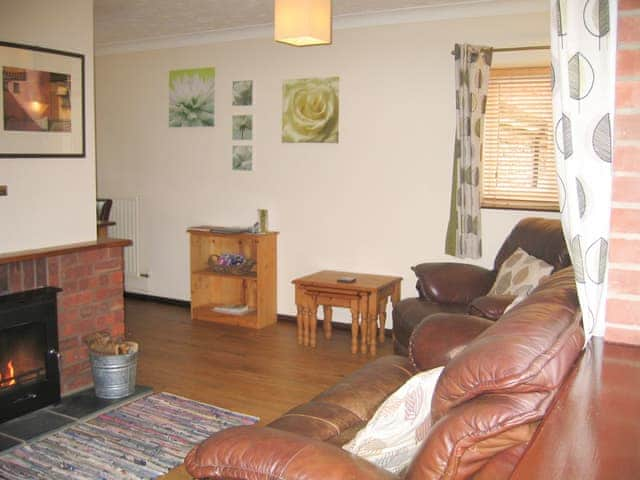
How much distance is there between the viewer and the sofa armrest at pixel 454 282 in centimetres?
409

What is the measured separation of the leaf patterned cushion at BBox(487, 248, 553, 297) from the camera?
3.68 m

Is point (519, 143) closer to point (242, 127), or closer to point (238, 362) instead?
point (242, 127)

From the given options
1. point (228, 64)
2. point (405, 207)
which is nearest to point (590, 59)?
point (405, 207)

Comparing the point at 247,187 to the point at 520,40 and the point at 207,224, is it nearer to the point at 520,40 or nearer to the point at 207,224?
the point at 207,224

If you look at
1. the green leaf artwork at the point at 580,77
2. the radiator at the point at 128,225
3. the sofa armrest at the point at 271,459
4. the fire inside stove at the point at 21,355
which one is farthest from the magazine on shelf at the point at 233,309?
the green leaf artwork at the point at 580,77

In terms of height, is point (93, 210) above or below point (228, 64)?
below

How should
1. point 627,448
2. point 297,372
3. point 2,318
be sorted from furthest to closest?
point 297,372, point 2,318, point 627,448

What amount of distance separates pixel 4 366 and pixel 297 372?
5.56 ft

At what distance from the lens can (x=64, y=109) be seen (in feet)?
11.9

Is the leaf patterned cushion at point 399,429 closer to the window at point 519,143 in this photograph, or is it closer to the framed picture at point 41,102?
the framed picture at point 41,102

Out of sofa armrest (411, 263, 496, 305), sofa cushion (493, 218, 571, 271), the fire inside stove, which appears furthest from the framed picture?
sofa cushion (493, 218, 571, 271)

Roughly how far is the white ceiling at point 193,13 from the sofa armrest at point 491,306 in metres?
2.13

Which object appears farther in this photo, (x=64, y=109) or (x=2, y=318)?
(x=64, y=109)

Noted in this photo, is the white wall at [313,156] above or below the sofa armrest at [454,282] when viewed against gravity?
above
